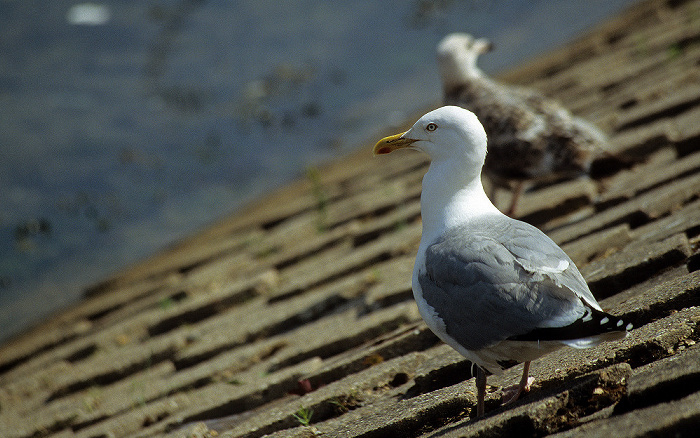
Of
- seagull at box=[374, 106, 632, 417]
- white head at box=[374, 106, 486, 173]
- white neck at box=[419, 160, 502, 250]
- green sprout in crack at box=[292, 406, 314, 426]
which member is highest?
white head at box=[374, 106, 486, 173]

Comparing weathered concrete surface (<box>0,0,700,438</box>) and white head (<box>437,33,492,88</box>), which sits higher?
white head (<box>437,33,492,88</box>)

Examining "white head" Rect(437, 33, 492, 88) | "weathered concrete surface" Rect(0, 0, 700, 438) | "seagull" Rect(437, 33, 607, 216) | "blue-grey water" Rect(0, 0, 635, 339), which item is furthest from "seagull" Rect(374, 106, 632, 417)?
"blue-grey water" Rect(0, 0, 635, 339)

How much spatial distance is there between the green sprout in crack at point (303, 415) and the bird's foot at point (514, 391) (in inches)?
24.2

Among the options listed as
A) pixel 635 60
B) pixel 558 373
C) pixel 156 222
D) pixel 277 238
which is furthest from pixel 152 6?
pixel 558 373

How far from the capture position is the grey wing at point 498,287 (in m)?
1.71

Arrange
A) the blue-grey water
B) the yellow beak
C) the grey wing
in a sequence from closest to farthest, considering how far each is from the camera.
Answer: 1. the grey wing
2. the yellow beak
3. the blue-grey water

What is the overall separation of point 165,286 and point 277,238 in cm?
83

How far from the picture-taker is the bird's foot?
73.1 inches

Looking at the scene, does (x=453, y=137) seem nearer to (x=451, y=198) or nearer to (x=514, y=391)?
(x=451, y=198)

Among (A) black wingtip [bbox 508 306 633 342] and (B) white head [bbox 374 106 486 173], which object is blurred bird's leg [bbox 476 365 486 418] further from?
(B) white head [bbox 374 106 486 173]

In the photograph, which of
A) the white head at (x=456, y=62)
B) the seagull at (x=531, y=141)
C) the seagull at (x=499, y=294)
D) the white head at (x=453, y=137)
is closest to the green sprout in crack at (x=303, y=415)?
the seagull at (x=499, y=294)

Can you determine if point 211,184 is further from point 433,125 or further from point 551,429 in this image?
point 551,429

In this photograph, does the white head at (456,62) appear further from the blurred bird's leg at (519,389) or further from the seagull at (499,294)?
the blurred bird's leg at (519,389)

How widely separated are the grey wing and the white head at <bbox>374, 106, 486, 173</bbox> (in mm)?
375
